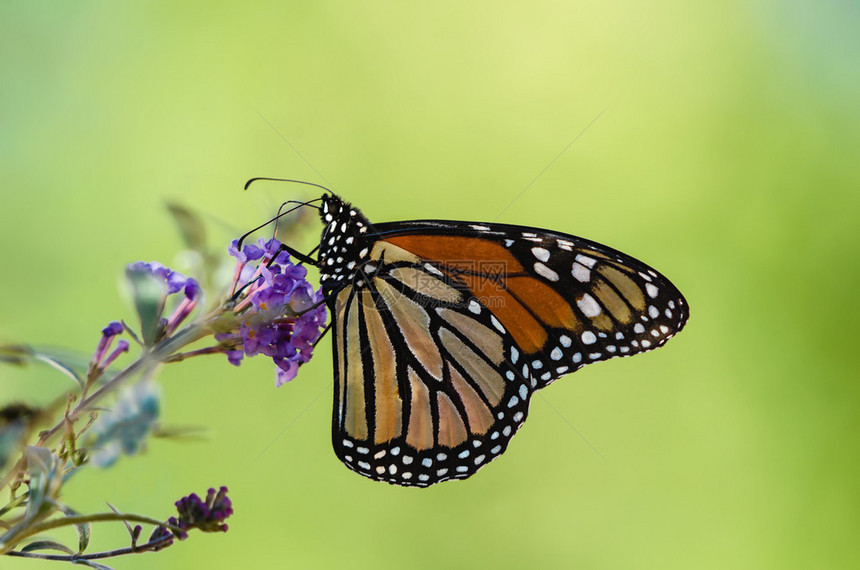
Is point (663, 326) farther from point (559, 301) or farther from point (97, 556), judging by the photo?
point (97, 556)

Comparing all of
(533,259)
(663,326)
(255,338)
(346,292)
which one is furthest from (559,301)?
(255,338)

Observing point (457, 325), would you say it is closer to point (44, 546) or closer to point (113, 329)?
point (113, 329)

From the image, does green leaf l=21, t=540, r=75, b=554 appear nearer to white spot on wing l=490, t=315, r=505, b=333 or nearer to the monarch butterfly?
the monarch butterfly

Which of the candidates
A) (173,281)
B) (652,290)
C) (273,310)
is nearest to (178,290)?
(173,281)

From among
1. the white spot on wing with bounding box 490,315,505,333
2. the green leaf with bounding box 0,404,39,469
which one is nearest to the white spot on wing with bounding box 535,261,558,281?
the white spot on wing with bounding box 490,315,505,333

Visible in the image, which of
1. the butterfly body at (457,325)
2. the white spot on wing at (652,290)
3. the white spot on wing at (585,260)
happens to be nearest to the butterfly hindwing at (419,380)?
the butterfly body at (457,325)

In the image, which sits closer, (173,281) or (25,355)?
(25,355)

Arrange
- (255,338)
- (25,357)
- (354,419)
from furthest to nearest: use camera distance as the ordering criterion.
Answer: (354,419) < (255,338) < (25,357)

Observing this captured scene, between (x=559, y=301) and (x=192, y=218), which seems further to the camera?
(x=559, y=301)
